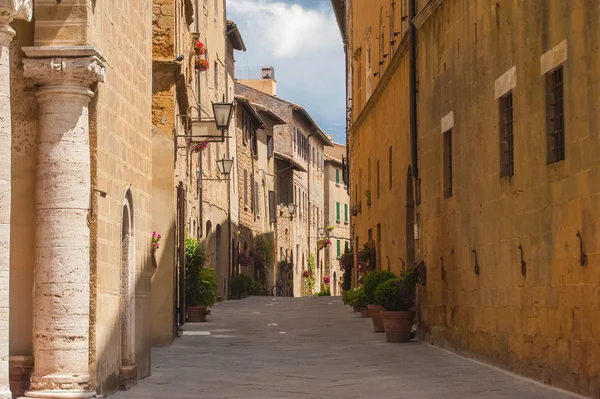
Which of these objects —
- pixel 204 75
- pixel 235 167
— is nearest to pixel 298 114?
pixel 235 167

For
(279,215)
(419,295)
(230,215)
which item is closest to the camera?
(419,295)

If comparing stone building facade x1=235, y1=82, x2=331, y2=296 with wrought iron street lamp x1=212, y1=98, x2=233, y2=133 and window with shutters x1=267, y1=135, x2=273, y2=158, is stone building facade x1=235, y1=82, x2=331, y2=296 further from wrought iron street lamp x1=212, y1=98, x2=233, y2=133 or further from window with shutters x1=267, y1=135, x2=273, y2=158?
wrought iron street lamp x1=212, y1=98, x2=233, y2=133

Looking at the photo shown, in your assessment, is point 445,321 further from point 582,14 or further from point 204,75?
point 204,75

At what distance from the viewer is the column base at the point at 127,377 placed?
1110 cm

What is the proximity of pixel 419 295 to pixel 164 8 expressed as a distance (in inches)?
249

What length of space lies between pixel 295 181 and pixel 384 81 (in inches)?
1317

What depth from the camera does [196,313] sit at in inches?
916

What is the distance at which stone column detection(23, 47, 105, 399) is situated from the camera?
358 inches

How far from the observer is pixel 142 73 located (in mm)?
12320

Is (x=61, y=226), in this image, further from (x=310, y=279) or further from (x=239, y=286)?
(x=310, y=279)

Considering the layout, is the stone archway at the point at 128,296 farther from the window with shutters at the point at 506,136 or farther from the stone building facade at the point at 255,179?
the stone building facade at the point at 255,179

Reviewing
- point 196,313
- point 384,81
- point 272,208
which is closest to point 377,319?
point 196,313

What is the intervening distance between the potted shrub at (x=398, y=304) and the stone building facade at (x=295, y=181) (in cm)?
3398

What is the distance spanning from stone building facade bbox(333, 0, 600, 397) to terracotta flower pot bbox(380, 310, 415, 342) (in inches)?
13.1
